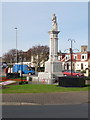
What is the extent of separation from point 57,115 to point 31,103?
10.6 ft

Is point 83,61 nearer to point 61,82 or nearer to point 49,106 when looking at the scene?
point 61,82

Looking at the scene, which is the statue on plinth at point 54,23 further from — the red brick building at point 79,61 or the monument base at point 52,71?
the red brick building at point 79,61

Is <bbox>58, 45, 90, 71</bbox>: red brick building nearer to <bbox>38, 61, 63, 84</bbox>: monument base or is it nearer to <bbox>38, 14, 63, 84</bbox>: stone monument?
<bbox>38, 14, 63, 84</bbox>: stone monument

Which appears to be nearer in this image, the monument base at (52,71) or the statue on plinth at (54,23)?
the monument base at (52,71)

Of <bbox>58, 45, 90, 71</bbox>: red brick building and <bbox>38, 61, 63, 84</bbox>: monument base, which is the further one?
<bbox>58, 45, 90, 71</bbox>: red brick building

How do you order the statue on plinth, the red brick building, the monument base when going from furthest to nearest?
the red brick building
the statue on plinth
the monument base

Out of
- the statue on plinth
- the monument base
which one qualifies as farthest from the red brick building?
the monument base

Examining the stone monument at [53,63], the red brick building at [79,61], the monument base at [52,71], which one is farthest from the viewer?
the red brick building at [79,61]

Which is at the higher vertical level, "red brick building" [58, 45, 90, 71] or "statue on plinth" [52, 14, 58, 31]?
"statue on plinth" [52, 14, 58, 31]

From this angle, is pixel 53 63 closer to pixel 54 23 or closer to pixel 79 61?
pixel 54 23

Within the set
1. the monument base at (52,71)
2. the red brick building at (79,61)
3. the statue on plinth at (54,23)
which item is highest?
the statue on plinth at (54,23)

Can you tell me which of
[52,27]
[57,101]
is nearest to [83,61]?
[52,27]

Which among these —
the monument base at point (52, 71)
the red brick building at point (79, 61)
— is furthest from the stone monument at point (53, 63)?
the red brick building at point (79, 61)

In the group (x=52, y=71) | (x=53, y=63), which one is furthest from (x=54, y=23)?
(x=52, y=71)
